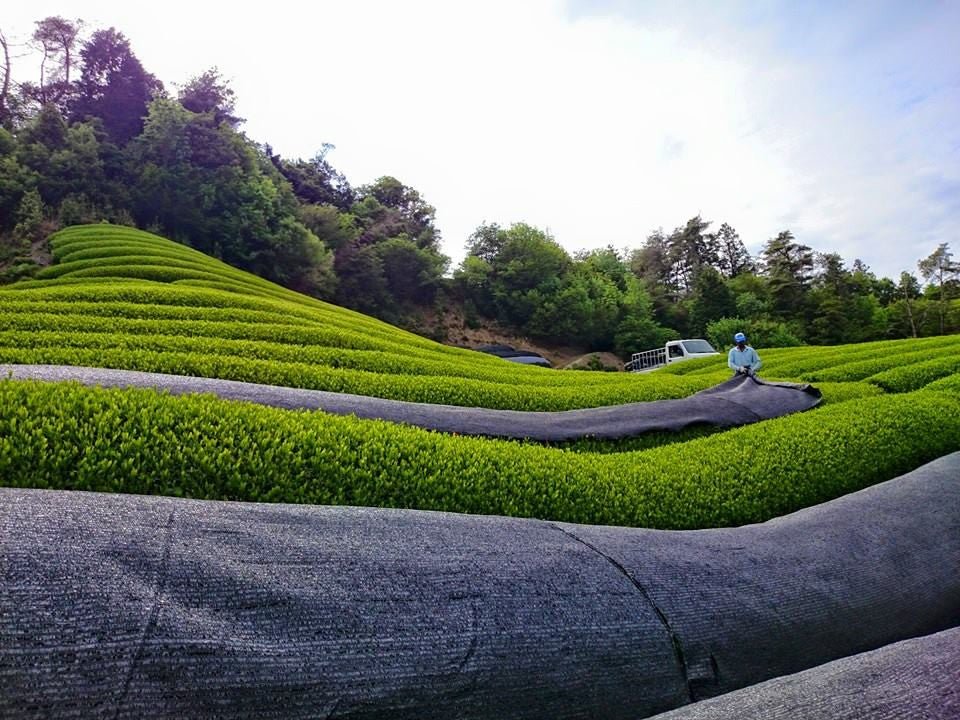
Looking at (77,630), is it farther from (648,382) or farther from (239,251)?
(239,251)

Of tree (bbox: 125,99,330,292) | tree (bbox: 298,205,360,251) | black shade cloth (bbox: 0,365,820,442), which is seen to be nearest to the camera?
black shade cloth (bbox: 0,365,820,442)

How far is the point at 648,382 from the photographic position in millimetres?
11953

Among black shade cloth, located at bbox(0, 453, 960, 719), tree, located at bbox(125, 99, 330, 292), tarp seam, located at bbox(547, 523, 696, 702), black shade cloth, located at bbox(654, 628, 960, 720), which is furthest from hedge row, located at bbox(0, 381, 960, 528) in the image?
tree, located at bbox(125, 99, 330, 292)

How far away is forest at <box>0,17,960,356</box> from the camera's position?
26.8 m

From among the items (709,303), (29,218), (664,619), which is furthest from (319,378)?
(709,303)

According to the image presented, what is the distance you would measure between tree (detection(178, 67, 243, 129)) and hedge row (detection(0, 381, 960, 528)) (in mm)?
32278

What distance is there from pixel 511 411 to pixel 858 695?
565 centimetres

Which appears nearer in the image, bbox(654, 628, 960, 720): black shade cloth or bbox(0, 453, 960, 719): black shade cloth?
bbox(0, 453, 960, 719): black shade cloth

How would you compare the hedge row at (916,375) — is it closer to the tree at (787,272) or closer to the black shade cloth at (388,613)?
the black shade cloth at (388,613)

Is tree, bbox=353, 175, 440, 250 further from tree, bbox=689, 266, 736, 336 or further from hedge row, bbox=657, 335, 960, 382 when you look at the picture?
hedge row, bbox=657, 335, 960, 382

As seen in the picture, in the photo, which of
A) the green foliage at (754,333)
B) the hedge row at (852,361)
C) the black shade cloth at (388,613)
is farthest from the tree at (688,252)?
the black shade cloth at (388,613)

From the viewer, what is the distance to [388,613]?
7.66 ft

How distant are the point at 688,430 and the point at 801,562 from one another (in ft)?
14.2

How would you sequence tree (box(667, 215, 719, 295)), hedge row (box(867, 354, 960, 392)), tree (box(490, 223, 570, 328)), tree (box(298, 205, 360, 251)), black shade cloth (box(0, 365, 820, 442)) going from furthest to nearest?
tree (box(667, 215, 719, 295)) → tree (box(490, 223, 570, 328)) → tree (box(298, 205, 360, 251)) → hedge row (box(867, 354, 960, 392)) → black shade cloth (box(0, 365, 820, 442))
